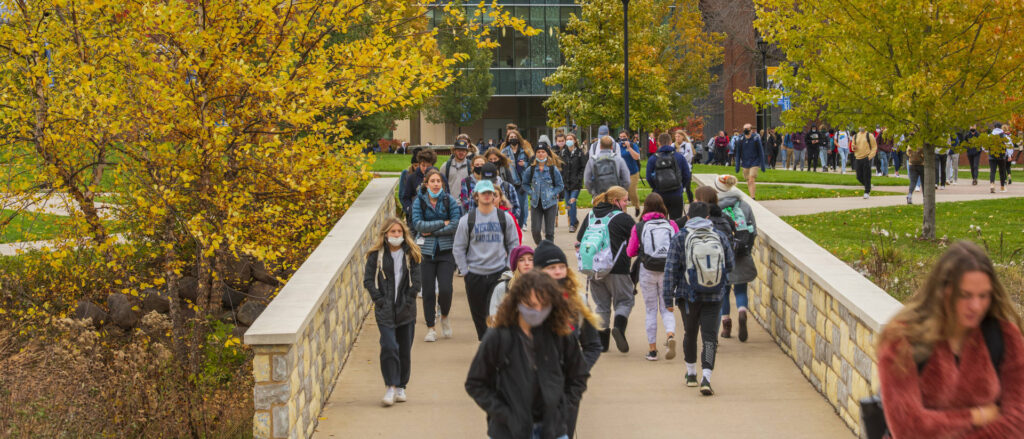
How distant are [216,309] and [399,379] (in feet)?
16.6

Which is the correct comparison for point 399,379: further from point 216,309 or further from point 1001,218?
point 1001,218

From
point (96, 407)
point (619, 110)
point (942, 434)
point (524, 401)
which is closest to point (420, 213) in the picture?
point (96, 407)

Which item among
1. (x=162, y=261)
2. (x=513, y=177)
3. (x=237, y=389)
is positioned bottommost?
(x=237, y=389)

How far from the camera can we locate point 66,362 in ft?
37.7

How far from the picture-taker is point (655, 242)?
9.34 m

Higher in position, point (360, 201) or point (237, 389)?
point (360, 201)

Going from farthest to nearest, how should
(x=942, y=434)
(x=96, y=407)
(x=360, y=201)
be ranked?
(x=360, y=201)
(x=96, y=407)
(x=942, y=434)


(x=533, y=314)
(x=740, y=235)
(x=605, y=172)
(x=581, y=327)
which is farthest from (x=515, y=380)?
(x=605, y=172)

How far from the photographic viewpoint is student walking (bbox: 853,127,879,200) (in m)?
21.4

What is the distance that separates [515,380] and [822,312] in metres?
4.12

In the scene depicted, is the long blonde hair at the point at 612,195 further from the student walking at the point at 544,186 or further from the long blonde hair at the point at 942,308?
the long blonde hair at the point at 942,308

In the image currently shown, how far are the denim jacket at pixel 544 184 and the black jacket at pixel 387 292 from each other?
642 cm

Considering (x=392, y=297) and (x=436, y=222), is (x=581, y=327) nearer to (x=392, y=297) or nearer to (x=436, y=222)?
(x=392, y=297)

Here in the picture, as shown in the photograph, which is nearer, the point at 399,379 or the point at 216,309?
the point at 399,379
